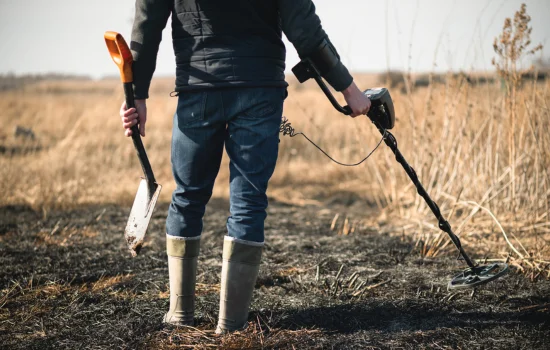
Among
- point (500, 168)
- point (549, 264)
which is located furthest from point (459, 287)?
point (500, 168)

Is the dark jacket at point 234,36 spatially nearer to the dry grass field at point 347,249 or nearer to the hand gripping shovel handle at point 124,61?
the hand gripping shovel handle at point 124,61

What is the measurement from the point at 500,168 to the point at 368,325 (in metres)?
2.75

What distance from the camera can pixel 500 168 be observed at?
4.62 m

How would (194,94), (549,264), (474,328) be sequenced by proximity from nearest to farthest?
A: (194,94)
(474,328)
(549,264)

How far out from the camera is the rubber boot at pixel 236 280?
218 centimetres

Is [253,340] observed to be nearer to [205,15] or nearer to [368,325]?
[368,325]

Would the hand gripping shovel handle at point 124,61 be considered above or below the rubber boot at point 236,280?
above

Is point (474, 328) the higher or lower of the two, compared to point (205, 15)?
lower

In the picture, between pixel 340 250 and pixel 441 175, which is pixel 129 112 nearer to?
pixel 340 250

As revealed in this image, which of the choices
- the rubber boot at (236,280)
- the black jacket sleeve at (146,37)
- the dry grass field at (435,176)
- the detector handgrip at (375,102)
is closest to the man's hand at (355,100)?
the detector handgrip at (375,102)

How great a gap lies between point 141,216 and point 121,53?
0.71m

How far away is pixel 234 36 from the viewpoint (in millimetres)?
2141

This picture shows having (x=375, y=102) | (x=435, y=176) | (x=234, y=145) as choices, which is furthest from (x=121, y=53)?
(x=435, y=176)

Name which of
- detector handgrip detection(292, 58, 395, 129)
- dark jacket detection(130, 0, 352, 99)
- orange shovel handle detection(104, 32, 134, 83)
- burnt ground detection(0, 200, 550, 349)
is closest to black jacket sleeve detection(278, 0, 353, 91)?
dark jacket detection(130, 0, 352, 99)
